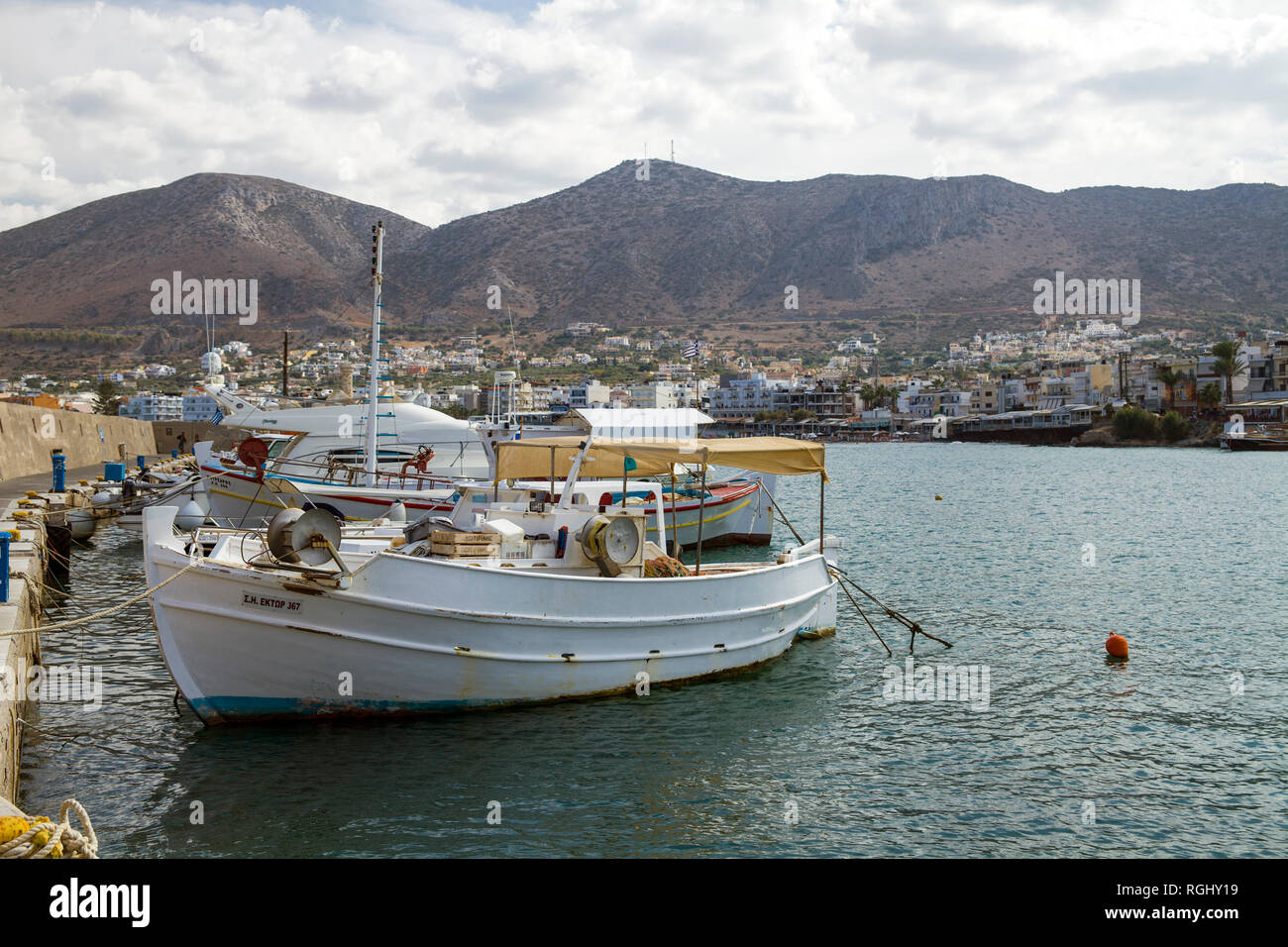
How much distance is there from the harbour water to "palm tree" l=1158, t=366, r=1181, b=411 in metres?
126

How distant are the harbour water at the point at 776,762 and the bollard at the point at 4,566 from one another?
61.4 inches

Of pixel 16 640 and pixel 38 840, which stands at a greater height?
pixel 38 840

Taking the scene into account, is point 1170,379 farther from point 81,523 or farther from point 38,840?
point 38,840

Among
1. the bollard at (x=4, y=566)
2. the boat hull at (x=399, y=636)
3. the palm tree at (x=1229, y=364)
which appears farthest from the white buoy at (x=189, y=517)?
the palm tree at (x=1229, y=364)

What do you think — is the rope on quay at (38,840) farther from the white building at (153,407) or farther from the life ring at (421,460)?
the white building at (153,407)

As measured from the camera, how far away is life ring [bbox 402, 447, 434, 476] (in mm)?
30219

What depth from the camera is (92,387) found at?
13438 cm

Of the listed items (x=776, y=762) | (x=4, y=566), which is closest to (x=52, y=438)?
(x=4, y=566)

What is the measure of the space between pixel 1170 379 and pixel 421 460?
416 feet

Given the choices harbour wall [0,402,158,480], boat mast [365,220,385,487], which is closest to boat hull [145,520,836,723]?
boat mast [365,220,385,487]

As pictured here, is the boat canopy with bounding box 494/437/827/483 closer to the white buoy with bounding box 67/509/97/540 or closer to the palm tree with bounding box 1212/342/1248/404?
the white buoy with bounding box 67/509/97/540

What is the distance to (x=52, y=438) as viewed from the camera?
41.3 meters

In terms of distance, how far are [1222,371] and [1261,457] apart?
3848 centimetres
